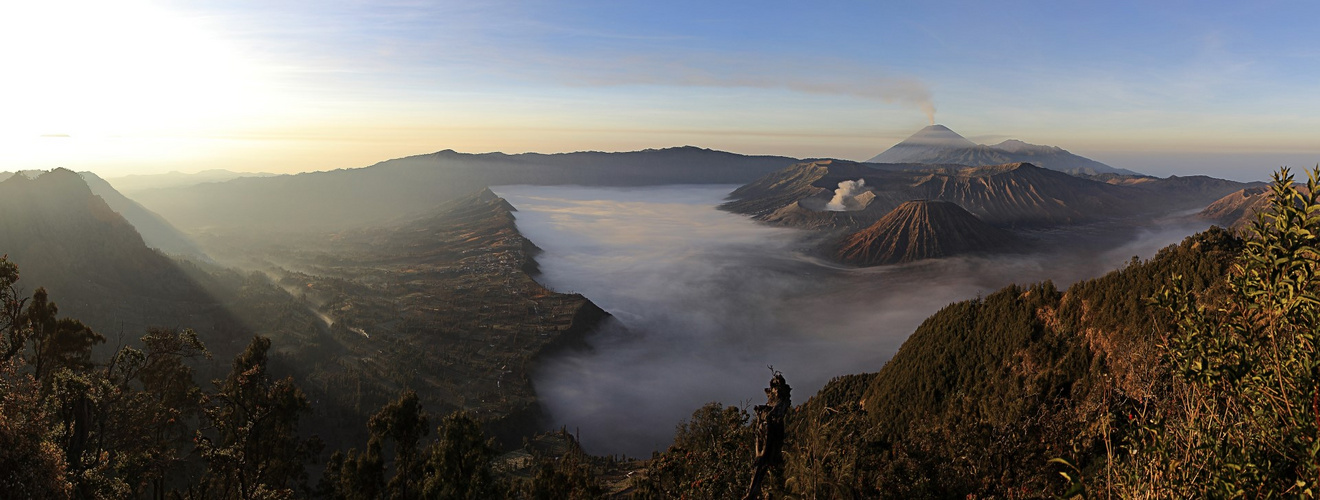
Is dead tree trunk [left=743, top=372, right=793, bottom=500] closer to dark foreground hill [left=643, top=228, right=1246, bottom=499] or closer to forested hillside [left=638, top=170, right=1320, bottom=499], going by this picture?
forested hillside [left=638, top=170, right=1320, bottom=499]

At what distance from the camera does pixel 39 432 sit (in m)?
12.8

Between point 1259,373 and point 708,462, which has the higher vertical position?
point 1259,373

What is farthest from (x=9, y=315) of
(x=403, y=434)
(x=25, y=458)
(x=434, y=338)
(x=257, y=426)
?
(x=434, y=338)

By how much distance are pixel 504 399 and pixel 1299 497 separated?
342 feet

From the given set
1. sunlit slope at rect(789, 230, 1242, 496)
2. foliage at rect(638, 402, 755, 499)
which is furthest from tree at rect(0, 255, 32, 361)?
sunlit slope at rect(789, 230, 1242, 496)

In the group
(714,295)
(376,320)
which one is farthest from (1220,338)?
(714,295)

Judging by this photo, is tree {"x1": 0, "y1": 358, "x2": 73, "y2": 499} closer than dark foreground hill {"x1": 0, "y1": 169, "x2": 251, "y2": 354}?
Yes

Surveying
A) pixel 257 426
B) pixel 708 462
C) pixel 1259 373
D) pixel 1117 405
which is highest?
pixel 1259 373

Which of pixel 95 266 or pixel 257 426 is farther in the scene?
pixel 95 266

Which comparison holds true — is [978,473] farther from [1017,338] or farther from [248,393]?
[1017,338]

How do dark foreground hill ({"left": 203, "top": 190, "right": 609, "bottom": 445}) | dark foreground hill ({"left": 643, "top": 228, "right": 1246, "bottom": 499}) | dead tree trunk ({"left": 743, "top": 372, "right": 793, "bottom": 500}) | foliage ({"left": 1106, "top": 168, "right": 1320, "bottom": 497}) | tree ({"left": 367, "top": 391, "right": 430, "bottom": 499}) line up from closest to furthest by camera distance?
foliage ({"left": 1106, "top": 168, "right": 1320, "bottom": 497}) → dead tree trunk ({"left": 743, "top": 372, "right": 793, "bottom": 500}) → dark foreground hill ({"left": 643, "top": 228, "right": 1246, "bottom": 499}) → tree ({"left": 367, "top": 391, "right": 430, "bottom": 499}) → dark foreground hill ({"left": 203, "top": 190, "right": 609, "bottom": 445})

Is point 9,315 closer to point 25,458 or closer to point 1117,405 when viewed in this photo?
point 25,458

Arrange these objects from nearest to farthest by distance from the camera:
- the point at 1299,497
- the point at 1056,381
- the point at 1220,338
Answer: the point at 1299,497 → the point at 1220,338 → the point at 1056,381

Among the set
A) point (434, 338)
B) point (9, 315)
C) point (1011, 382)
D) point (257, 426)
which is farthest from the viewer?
point (434, 338)
